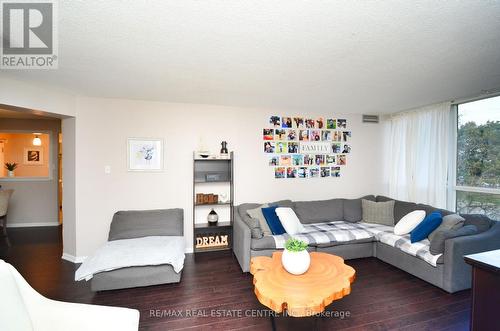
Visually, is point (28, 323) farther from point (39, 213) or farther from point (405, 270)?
point (39, 213)

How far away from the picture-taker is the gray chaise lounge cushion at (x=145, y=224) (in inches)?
127

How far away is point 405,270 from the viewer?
9.84 feet

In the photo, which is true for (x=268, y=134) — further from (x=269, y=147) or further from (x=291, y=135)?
(x=291, y=135)

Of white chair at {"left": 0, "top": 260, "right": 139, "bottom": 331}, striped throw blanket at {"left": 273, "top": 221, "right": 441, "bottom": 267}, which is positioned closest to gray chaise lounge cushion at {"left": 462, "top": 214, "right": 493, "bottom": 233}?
striped throw blanket at {"left": 273, "top": 221, "right": 441, "bottom": 267}

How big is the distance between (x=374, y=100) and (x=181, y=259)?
3.52 m

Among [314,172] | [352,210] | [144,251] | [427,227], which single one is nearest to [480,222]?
[427,227]

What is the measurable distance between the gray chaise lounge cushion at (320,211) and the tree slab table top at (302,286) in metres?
1.60

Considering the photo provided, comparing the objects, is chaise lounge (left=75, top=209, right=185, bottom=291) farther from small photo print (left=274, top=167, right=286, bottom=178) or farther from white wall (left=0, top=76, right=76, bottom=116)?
small photo print (left=274, top=167, right=286, bottom=178)

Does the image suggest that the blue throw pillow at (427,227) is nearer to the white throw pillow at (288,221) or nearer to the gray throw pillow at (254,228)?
the white throw pillow at (288,221)

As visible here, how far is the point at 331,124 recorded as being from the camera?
437cm

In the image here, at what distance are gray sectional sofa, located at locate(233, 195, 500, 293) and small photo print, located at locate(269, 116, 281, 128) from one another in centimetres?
134

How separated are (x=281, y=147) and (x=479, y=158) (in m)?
2.89

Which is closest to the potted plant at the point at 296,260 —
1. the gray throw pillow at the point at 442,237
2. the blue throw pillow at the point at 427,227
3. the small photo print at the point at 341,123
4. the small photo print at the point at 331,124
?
the gray throw pillow at the point at 442,237

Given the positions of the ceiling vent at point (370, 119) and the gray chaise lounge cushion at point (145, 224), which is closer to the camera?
the gray chaise lounge cushion at point (145, 224)
